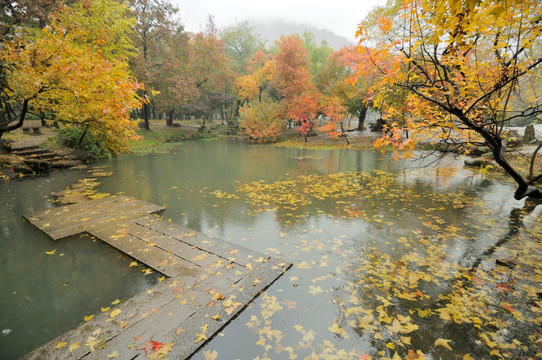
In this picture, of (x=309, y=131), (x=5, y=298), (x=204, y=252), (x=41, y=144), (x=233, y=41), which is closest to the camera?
(x=5, y=298)

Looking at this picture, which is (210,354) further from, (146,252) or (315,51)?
(315,51)

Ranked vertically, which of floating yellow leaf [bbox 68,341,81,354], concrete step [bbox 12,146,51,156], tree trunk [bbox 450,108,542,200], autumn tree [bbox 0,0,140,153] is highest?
autumn tree [bbox 0,0,140,153]

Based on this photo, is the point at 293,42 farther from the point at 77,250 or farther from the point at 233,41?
the point at 77,250

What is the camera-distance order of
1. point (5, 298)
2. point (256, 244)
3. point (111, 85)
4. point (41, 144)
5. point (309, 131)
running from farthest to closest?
1. point (309, 131)
2. point (41, 144)
3. point (111, 85)
4. point (256, 244)
5. point (5, 298)

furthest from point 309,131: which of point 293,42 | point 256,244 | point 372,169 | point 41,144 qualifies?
point 256,244

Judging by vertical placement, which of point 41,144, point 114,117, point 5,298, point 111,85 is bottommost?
point 5,298

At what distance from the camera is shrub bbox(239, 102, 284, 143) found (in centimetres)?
2620

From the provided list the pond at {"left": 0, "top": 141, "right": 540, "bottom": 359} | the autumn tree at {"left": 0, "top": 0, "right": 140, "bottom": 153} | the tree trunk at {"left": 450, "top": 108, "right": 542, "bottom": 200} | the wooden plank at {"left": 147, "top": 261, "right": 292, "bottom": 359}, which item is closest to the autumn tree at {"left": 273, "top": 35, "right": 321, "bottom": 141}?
the pond at {"left": 0, "top": 141, "right": 540, "bottom": 359}

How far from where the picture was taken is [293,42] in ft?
88.0

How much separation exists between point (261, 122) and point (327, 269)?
23.4m

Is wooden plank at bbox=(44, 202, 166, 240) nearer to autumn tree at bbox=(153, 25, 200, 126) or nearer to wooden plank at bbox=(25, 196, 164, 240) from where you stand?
wooden plank at bbox=(25, 196, 164, 240)

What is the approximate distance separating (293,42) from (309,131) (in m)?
9.77

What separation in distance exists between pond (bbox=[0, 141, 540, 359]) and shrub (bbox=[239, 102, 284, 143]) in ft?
59.5

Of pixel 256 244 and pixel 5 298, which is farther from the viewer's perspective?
pixel 256 244
